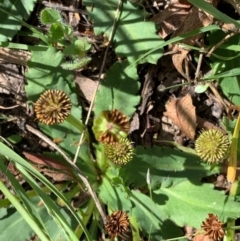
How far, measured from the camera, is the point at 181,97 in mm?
2072

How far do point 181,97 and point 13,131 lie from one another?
72cm

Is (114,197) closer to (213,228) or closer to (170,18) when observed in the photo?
(213,228)

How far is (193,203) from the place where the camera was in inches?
76.6

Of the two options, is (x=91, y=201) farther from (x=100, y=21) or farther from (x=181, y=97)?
(x=100, y=21)

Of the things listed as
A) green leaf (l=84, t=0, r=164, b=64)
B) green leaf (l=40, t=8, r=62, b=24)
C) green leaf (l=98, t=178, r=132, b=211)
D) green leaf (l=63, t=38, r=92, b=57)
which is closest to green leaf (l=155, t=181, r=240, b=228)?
green leaf (l=98, t=178, r=132, b=211)

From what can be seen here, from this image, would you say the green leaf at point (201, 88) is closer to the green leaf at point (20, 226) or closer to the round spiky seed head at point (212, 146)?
the round spiky seed head at point (212, 146)

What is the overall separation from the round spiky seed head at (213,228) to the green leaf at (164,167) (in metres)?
0.23

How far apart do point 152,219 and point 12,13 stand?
978 millimetres

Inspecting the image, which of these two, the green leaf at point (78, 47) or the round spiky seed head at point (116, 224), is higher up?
the green leaf at point (78, 47)

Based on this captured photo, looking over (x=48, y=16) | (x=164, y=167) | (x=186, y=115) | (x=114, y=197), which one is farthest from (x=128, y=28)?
(x=114, y=197)

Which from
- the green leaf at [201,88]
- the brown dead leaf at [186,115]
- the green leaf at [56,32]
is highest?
the green leaf at [56,32]

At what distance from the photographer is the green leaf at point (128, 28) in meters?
1.94

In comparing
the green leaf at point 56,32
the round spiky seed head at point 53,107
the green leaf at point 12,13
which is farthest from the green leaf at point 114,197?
the green leaf at point 12,13

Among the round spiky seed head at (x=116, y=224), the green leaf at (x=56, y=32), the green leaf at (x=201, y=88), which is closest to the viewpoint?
the round spiky seed head at (x=116, y=224)
